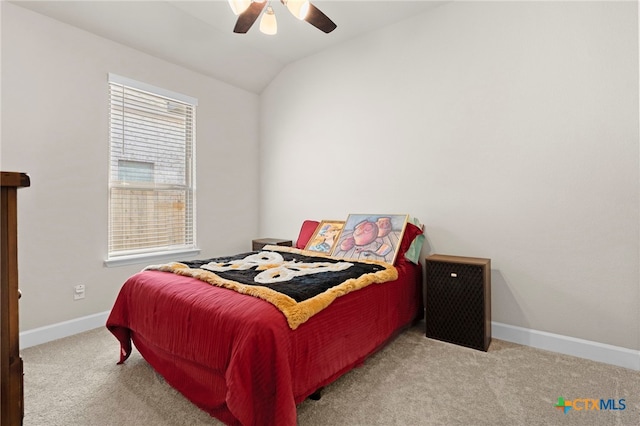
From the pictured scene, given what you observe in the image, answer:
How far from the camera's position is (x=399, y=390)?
72.2 inches

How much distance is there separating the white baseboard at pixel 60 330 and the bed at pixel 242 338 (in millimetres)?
903

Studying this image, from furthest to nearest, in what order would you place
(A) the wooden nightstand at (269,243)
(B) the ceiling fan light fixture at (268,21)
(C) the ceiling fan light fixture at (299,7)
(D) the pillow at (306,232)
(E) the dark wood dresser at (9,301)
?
(A) the wooden nightstand at (269,243), (D) the pillow at (306,232), (B) the ceiling fan light fixture at (268,21), (C) the ceiling fan light fixture at (299,7), (E) the dark wood dresser at (9,301)

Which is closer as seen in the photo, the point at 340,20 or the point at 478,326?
the point at 478,326

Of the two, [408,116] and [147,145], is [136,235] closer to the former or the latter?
[147,145]

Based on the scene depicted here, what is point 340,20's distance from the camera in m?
3.15

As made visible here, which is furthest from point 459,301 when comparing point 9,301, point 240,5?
point 240,5

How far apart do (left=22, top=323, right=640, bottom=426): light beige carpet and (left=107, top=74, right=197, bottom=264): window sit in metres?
1.20

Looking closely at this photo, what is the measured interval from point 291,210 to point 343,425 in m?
2.84

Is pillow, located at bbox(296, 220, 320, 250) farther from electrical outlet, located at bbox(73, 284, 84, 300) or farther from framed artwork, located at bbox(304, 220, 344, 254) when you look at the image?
electrical outlet, located at bbox(73, 284, 84, 300)

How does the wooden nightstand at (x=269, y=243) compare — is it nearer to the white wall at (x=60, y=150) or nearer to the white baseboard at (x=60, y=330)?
the white wall at (x=60, y=150)

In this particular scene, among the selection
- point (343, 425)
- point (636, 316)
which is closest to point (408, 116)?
point (636, 316)

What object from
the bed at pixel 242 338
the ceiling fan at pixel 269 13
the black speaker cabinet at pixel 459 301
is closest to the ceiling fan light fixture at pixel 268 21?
the ceiling fan at pixel 269 13

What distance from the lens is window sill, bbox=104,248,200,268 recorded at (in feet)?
9.86

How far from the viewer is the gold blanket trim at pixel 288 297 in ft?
5.08
